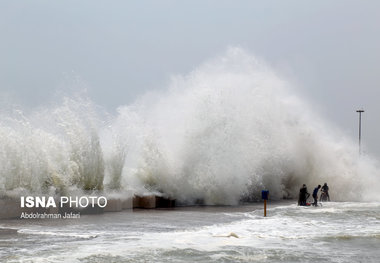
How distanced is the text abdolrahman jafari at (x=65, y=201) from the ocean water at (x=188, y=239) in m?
0.93

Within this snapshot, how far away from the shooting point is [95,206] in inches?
647

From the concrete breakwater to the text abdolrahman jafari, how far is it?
0.31 feet

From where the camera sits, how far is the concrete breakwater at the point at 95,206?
14039 millimetres

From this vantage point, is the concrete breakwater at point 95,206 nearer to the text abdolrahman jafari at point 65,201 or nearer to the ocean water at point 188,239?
the text abdolrahman jafari at point 65,201

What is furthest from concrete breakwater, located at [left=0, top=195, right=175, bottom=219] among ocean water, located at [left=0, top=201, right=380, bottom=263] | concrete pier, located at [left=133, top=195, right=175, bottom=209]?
ocean water, located at [left=0, top=201, right=380, bottom=263]

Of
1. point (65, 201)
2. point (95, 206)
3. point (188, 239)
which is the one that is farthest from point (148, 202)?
point (188, 239)

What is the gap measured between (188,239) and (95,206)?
6.60 m

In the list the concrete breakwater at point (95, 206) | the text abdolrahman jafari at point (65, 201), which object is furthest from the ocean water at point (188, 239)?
the text abdolrahman jafari at point (65, 201)

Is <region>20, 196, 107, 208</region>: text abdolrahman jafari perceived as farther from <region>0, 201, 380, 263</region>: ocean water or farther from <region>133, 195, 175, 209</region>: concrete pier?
<region>133, 195, 175, 209</region>: concrete pier

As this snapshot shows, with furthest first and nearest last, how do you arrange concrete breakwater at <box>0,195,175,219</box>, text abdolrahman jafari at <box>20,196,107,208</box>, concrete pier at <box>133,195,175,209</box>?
1. concrete pier at <box>133,195,175,209</box>
2. text abdolrahman jafari at <box>20,196,107,208</box>
3. concrete breakwater at <box>0,195,175,219</box>

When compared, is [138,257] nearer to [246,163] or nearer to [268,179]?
[246,163]

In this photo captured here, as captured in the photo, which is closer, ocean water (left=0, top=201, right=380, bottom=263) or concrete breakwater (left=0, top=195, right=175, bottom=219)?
ocean water (left=0, top=201, right=380, bottom=263)

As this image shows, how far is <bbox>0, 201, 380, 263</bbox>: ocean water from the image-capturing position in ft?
28.7

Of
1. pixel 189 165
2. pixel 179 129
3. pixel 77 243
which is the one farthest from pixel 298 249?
pixel 179 129
